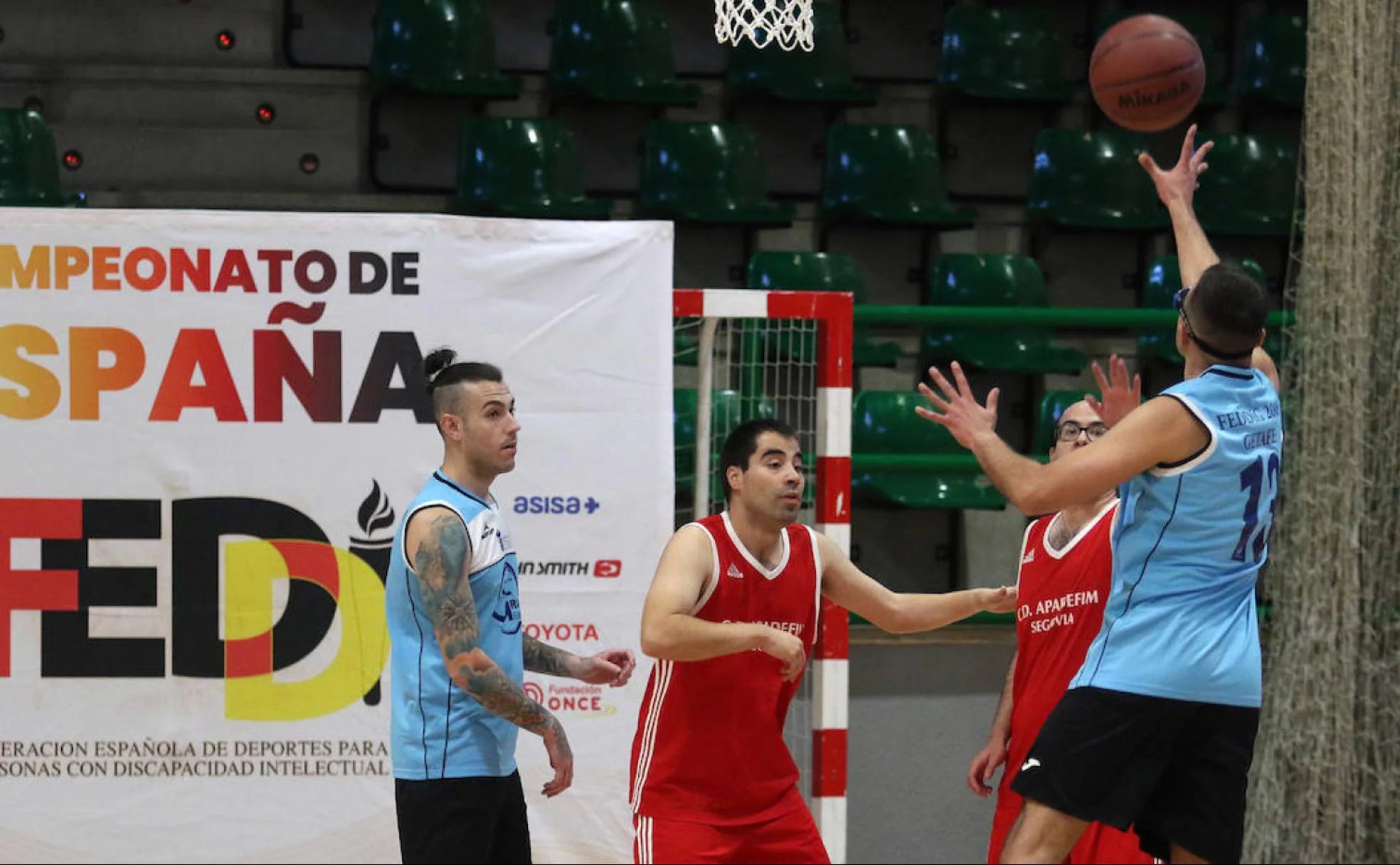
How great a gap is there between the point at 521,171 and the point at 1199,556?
433 cm

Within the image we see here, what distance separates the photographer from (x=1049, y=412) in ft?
23.7

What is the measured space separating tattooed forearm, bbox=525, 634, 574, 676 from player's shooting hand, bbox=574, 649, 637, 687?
59mm

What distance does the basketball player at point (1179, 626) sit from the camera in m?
3.81

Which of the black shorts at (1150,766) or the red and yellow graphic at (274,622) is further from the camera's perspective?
the red and yellow graphic at (274,622)

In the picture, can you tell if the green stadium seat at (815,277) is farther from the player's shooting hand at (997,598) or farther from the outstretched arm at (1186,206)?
the outstretched arm at (1186,206)

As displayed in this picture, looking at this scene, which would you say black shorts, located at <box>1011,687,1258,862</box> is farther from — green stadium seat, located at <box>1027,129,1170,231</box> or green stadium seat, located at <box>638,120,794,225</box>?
green stadium seat, located at <box>1027,129,1170,231</box>

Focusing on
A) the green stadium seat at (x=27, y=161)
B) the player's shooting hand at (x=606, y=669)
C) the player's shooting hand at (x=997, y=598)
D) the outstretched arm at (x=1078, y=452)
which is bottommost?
the player's shooting hand at (x=606, y=669)

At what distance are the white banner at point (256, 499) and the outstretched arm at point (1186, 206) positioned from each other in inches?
74.9

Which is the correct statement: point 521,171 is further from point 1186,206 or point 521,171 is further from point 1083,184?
point 1186,206

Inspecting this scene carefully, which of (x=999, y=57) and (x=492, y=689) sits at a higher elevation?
(x=999, y=57)

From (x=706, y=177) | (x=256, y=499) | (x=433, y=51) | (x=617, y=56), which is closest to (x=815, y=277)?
(x=706, y=177)

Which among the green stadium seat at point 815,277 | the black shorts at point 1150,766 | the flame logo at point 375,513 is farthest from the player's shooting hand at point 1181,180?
the green stadium seat at point 815,277

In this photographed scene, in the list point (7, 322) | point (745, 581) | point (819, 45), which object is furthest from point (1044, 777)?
point (819, 45)

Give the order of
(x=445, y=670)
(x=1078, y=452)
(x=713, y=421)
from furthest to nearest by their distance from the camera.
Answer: (x=713, y=421), (x=445, y=670), (x=1078, y=452)
